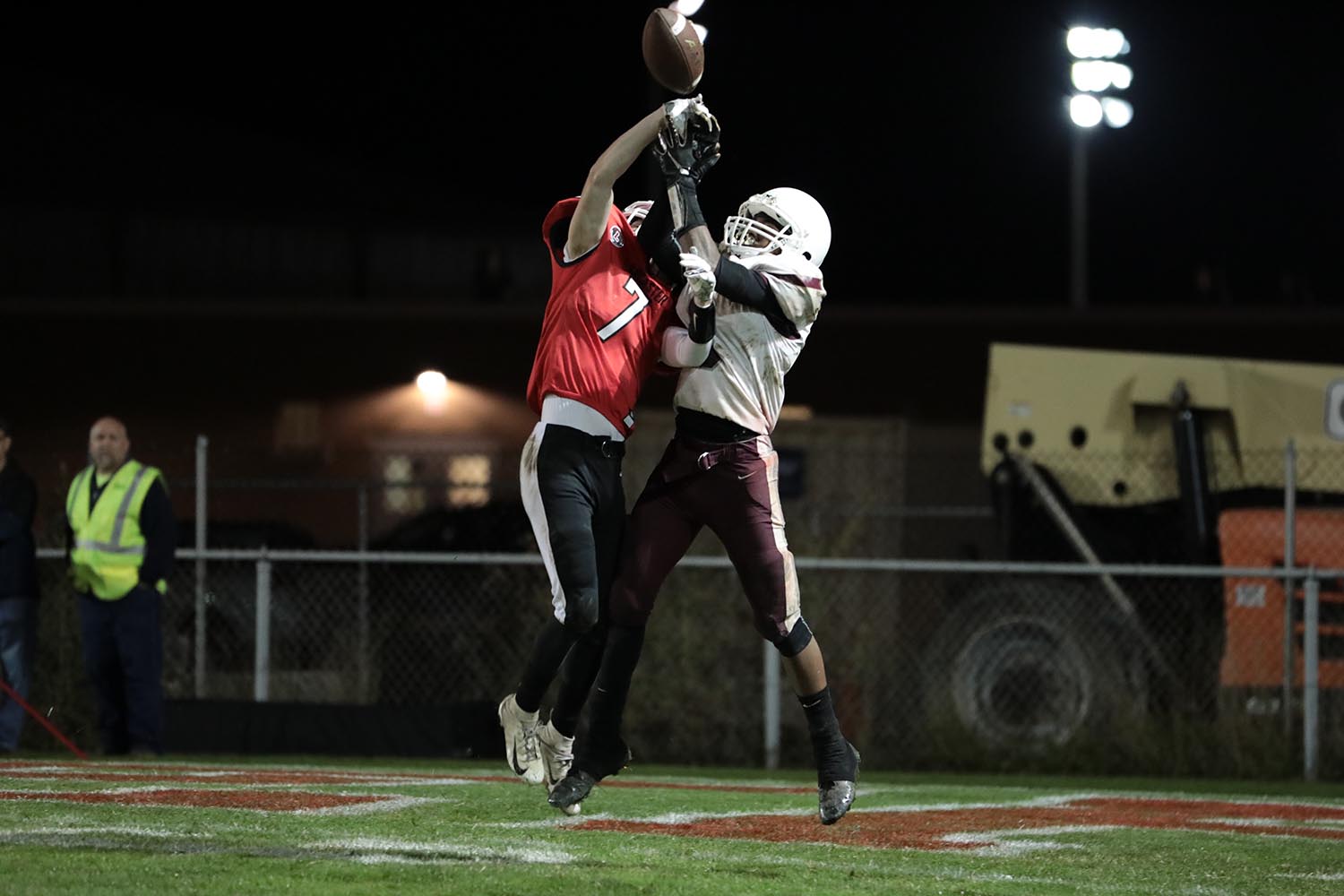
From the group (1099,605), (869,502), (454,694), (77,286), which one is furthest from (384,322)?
(1099,605)

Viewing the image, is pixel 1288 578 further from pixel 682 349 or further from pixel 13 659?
pixel 13 659

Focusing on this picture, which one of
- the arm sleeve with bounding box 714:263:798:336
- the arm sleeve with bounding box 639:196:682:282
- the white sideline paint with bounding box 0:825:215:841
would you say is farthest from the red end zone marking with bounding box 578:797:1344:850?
the arm sleeve with bounding box 639:196:682:282

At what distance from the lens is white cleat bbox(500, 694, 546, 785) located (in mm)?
6609

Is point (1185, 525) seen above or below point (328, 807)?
above

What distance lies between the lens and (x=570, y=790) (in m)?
6.62

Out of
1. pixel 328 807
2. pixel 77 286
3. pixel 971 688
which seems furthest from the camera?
pixel 77 286

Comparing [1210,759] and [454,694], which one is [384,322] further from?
[1210,759]

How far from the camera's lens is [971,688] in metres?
12.5

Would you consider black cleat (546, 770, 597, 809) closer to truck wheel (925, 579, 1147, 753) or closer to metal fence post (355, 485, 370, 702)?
truck wheel (925, 579, 1147, 753)

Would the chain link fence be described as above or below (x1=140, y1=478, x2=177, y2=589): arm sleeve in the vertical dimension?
below

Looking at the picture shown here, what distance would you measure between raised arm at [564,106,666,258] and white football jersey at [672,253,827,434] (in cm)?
45

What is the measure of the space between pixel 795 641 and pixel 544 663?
0.81 meters

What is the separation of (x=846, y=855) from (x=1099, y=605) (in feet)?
22.1

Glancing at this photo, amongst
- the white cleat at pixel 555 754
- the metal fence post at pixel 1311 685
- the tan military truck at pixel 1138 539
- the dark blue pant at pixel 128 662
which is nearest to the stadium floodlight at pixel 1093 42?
the tan military truck at pixel 1138 539
